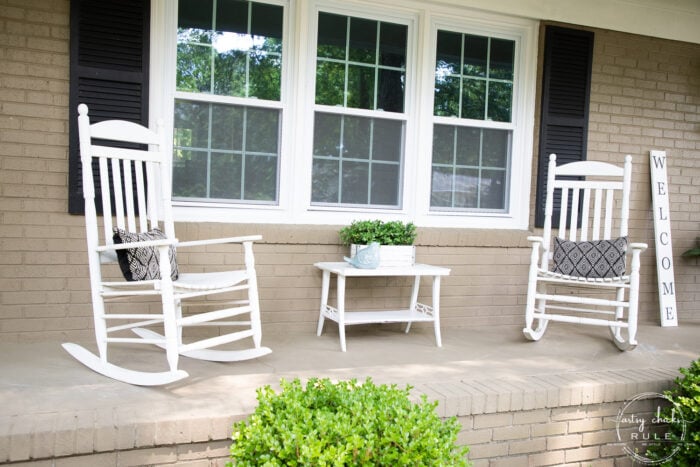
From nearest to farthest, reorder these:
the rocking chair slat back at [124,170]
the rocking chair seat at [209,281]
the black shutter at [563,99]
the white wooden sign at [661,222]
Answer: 1. the rocking chair seat at [209,281]
2. the rocking chair slat back at [124,170]
3. the black shutter at [563,99]
4. the white wooden sign at [661,222]

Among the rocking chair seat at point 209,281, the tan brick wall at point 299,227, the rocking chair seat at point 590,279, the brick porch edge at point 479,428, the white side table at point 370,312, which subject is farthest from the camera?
the rocking chair seat at point 590,279

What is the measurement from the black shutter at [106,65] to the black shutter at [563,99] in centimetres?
260

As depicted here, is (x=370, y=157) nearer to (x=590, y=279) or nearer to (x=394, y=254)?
(x=394, y=254)

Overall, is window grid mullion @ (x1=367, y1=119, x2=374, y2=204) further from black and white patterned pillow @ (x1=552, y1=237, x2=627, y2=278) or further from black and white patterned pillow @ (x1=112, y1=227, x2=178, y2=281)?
black and white patterned pillow @ (x1=112, y1=227, x2=178, y2=281)

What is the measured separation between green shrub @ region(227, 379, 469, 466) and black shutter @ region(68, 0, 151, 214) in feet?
6.28

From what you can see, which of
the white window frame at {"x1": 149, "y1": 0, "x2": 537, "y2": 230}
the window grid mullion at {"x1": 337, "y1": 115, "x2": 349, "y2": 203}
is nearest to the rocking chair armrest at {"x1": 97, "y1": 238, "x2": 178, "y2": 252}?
the white window frame at {"x1": 149, "y1": 0, "x2": 537, "y2": 230}

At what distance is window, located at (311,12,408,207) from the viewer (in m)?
3.84

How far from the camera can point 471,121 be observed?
4176mm

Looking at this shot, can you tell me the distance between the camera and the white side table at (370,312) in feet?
11.0

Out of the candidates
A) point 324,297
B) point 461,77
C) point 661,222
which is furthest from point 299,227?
point 661,222

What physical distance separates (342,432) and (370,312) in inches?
77.5

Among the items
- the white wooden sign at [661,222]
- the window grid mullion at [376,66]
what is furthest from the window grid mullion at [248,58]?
the white wooden sign at [661,222]

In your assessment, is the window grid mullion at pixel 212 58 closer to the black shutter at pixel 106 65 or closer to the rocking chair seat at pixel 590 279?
the black shutter at pixel 106 65

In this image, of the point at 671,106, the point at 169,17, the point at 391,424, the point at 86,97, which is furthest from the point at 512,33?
the point at 391,424
